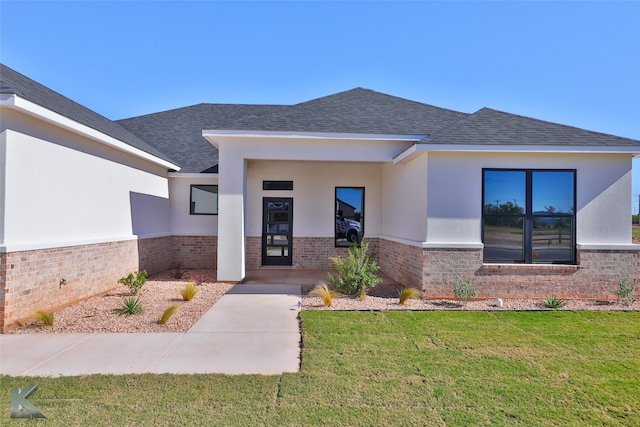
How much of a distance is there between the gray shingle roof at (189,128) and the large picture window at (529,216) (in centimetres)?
779

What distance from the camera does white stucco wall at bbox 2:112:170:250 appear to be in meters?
6.19

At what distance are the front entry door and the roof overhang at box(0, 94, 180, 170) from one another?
4.11 metres

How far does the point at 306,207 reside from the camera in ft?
41.4

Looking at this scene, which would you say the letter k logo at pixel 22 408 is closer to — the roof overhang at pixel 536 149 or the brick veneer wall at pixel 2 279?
the brick veneer wall at pixel 2 279

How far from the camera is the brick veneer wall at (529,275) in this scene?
8.41 meters

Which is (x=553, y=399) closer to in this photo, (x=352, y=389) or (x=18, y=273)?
(x=352, y=389)

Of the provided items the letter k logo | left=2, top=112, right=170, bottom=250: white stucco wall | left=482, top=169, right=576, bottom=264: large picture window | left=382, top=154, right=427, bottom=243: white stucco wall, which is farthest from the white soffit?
the letter k logo

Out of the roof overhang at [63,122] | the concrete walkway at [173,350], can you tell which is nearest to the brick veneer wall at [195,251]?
the roof overhang at [63,122]

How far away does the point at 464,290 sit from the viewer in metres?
8.10

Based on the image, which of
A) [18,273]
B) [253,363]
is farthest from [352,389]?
[18,273]

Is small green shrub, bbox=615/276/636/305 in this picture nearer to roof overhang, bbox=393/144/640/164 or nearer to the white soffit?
roof overhang, bbox=393/144/640/164

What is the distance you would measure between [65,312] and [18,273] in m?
1.30

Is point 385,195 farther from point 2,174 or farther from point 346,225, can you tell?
point 2,174

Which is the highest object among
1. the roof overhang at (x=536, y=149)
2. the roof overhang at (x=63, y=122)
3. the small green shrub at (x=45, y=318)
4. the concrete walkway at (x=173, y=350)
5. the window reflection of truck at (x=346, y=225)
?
the roof overhang at (x=63, y=122)
